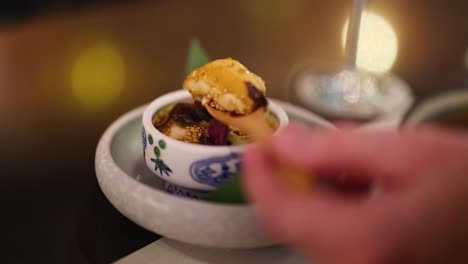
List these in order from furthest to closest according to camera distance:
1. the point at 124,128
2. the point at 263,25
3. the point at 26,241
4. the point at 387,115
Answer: the point at 263,25, the point at 387,115, the point at 124,128, the point at 26,241

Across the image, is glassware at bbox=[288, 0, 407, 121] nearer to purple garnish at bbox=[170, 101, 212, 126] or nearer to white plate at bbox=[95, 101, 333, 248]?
purple garnish at bbox=[170, 101, 212, 126]

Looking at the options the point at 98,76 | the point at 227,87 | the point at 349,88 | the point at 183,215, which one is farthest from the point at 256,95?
the point at 349,88

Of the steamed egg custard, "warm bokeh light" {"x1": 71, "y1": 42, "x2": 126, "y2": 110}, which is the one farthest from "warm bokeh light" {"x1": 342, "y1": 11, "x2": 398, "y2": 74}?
the steamed egg custard

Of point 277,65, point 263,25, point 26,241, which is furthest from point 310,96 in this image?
point 26,241

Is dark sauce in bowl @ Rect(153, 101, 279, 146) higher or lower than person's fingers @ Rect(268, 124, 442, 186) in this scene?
lower

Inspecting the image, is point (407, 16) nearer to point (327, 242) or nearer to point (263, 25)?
point (263, 25)
